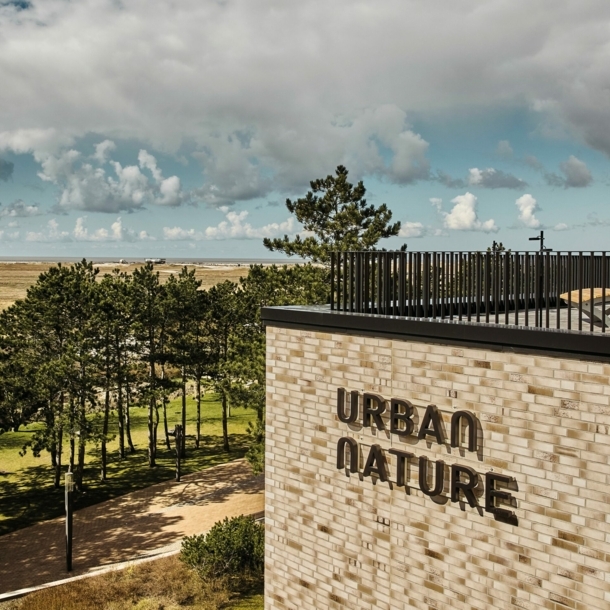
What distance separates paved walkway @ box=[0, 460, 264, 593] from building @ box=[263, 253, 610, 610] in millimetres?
11889

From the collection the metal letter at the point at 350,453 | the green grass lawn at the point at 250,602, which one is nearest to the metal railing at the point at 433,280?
the metal letter at the point at 350,453

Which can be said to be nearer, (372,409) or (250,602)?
(372,409)

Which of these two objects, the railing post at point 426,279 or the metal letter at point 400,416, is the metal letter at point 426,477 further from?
the railing post at point 426,279

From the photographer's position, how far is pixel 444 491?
24.4 feet

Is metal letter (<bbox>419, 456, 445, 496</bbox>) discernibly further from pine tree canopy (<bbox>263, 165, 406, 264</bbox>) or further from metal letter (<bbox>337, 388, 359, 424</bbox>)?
pine tree canopy (<bbox>263, 165, 406, 264</bbox>)

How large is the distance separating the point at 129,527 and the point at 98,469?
8123 mm

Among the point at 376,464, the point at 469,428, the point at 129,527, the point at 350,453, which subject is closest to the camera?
the point at 469,428

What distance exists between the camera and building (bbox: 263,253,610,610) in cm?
642

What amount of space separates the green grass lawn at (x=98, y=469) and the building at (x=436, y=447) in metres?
18.0

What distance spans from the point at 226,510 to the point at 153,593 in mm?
6859

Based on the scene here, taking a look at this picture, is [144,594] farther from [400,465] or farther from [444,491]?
[444,491]

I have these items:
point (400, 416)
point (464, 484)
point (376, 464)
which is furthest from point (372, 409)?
point (464, 484)

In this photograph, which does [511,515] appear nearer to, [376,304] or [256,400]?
[376,304]

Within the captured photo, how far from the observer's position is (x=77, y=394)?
78.0 feet
